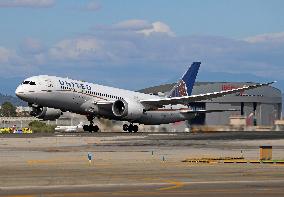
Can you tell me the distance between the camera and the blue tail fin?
3956 inches

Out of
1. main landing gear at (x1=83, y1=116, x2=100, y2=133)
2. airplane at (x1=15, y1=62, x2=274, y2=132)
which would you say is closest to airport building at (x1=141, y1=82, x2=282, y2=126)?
airplane at (x1=15, y1=62, x2=274, y2=132)

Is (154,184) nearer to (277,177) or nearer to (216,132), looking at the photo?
(277,177)

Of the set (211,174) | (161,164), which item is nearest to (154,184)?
(211,174)

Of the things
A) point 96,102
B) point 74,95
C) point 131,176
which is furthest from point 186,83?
point 131,176

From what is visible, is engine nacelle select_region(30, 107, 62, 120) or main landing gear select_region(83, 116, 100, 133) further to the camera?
main landing gear select_region(83, 116, 100, 133)

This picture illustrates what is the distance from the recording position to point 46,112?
87.1m

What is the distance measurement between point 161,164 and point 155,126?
61.0 m

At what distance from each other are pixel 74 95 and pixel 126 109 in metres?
6.43

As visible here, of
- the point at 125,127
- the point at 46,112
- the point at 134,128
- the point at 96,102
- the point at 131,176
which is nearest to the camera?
the point at 131,176

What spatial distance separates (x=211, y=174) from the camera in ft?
98.1

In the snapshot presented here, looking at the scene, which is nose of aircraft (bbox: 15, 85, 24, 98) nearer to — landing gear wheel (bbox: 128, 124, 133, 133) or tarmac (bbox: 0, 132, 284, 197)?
landing gear wheel (bbox: 128, 124, 133, 133)

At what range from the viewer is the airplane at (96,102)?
79.1 metres

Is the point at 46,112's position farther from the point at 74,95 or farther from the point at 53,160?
the point at 53,160

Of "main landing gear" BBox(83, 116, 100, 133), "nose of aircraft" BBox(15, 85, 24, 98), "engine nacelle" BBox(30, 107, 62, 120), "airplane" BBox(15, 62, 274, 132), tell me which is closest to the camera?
"nose of aircraft" BBox(15, 85, 24, 98)
